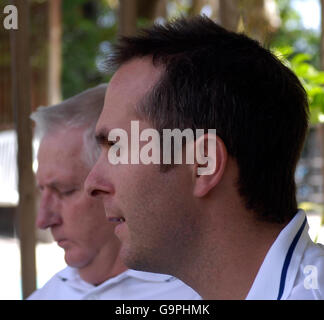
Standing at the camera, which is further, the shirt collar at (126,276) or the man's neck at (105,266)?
the man's neck at (105,266)

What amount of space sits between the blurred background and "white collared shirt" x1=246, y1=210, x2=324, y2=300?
49 centimetres

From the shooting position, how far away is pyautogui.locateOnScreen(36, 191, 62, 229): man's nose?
74.5 inches

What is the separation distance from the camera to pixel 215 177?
1188mm

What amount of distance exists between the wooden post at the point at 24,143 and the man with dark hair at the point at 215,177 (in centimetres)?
82

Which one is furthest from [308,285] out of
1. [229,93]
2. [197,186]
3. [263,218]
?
[229,93]

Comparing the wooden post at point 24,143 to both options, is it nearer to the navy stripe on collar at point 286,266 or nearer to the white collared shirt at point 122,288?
the white collared shirt at point 122,288

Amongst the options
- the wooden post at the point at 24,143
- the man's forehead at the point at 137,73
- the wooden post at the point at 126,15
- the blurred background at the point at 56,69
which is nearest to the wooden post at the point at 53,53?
the blurred background at the point at 56,69

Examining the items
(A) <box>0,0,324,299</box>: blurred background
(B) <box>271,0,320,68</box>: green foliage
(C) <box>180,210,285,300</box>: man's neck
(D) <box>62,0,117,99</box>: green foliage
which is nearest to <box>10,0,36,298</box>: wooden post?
(A) <box>0,0,324,299</box>: blurred background

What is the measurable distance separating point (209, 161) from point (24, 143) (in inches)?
39.7

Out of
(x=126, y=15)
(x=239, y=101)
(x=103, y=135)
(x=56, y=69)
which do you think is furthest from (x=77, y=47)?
(x=239, y=101)

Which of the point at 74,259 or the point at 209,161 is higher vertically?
the point at 209,161

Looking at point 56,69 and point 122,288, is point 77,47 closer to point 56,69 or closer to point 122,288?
point 56,69

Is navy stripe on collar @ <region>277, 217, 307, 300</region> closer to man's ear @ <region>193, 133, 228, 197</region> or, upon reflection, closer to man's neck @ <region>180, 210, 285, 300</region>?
man's neck @ <region>180, 210, 285, 300</region>

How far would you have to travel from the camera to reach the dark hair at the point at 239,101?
1188 millimetres
